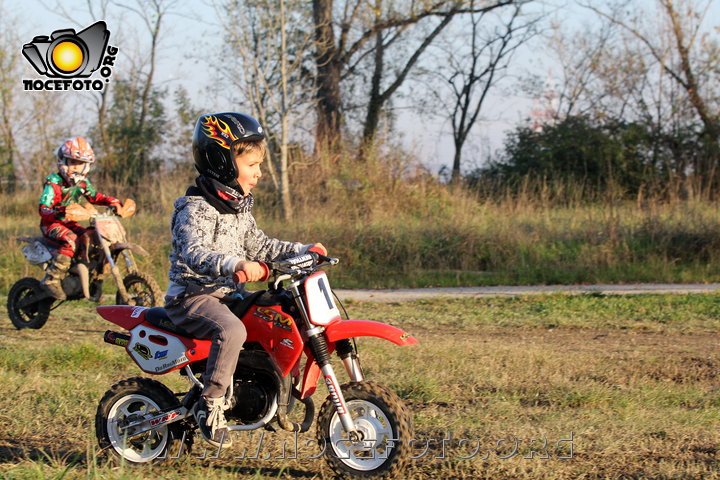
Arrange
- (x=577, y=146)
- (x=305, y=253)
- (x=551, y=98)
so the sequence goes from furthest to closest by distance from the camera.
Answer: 1. (x=551, y=98)
2. (x=577, y=146)
3. (x=305, y=253)

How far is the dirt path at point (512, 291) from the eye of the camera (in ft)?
36.7

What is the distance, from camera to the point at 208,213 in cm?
416

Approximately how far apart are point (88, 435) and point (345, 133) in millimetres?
18089

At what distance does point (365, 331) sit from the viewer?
154 inches

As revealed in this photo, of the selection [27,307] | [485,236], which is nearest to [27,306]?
[27,307]

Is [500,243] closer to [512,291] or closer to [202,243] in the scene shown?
[512,291]

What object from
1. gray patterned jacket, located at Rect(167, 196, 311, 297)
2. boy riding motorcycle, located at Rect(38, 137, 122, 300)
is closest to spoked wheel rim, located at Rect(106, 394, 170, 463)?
gray patterned jacket, located at Rect(167, 196, 311, 297)

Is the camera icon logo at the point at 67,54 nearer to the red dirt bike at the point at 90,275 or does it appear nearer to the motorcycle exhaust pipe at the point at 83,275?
the red dirt bike at the point at 90,275

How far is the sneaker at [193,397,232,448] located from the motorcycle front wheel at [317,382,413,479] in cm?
48

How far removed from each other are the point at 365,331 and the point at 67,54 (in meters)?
10.5

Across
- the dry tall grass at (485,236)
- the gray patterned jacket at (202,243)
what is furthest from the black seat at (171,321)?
the dry tall grass at (485,236)

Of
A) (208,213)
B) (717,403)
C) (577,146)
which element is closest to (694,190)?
(577,146)

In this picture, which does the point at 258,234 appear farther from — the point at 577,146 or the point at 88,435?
the point at 577,146

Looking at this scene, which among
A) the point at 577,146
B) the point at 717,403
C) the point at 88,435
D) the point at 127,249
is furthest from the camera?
the point at 577,146
